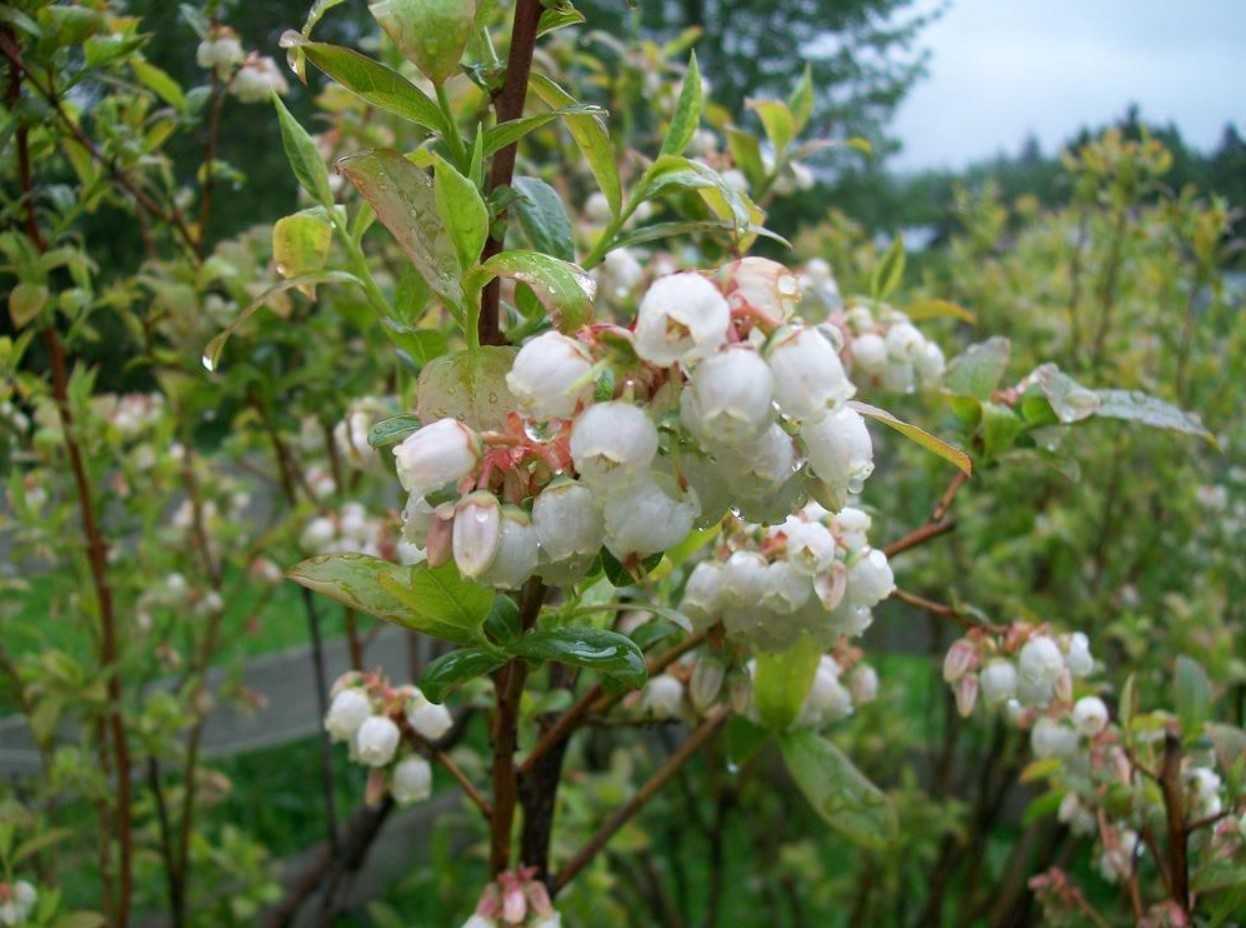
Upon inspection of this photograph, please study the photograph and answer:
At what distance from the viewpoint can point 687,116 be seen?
565 mm

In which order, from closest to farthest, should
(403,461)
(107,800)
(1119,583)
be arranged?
(403,461) < (107,800) < (1119,583)

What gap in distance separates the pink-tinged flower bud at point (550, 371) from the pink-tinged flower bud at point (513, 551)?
5 cm

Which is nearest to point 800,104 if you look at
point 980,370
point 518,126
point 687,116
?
point 980,370

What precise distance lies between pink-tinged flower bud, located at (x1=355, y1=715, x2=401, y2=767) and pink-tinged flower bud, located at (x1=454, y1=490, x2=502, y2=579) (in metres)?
0.36

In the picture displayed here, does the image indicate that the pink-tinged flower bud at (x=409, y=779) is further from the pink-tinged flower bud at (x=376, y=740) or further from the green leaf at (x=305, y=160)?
the green leaf at (x=305, y=160)

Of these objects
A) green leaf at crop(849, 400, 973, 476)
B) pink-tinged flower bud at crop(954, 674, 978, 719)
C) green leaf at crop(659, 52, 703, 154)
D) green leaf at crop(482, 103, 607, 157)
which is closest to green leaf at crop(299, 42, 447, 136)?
green leaf at crop(482, 103, 607, 157)

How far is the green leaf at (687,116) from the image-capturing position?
560 mm

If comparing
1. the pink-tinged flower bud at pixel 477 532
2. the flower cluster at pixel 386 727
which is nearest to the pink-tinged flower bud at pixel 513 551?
the pink-tinged flower bud at pixel 477 532

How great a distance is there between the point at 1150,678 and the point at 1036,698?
130 cm

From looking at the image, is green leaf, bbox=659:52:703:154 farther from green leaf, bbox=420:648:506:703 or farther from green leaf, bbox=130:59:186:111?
green leaf, bbox=130:59:186:111

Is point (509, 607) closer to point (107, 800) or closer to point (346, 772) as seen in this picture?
point (107, 800)

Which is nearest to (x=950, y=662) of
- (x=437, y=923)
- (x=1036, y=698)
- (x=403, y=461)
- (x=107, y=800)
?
(x=1036, y=698)

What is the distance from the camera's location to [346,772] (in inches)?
106

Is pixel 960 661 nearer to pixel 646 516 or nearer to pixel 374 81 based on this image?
pixel 646 516
